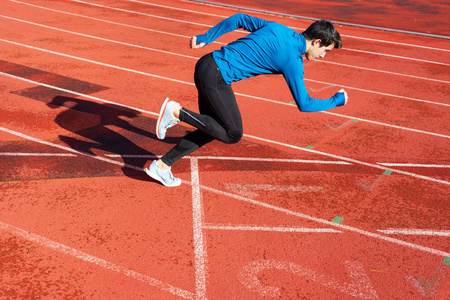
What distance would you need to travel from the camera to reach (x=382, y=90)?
898 cm

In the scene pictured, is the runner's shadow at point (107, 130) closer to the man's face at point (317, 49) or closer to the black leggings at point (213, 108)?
the black leggings at point (213, 108)

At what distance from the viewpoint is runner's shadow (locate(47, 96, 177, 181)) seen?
5.35 metres

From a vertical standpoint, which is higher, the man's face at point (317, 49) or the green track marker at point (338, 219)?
the man's face at point (317, 49)

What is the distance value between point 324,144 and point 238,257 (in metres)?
2.98

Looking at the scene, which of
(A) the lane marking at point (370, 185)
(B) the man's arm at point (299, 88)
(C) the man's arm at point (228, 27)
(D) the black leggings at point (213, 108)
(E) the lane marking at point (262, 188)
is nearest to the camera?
(B) the man's arm at point (299, 88)

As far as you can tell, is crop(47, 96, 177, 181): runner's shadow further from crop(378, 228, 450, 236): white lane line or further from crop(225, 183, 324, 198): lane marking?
crop(378, 228, 450, 236): white lane line

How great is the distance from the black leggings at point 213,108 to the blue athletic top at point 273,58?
0.29 feet

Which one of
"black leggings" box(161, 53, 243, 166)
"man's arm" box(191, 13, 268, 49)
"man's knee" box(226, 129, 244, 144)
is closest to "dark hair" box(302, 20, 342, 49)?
"man's arm" box(191, 13, 268, 49)

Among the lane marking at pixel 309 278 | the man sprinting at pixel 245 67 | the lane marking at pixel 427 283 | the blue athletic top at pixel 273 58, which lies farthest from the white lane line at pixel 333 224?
the blue athletic top at pixel 273 58

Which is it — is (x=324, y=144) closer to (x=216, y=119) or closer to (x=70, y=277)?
(x=216, y=119)

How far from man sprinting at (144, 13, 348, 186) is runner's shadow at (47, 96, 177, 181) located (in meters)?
1.16

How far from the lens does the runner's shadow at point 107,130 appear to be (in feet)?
17.6

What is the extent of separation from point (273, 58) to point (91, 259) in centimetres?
227

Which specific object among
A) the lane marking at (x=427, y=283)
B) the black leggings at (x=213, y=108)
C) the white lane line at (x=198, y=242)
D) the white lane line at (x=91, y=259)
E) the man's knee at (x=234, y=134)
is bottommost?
the white lane line at (x=91, y=259)
